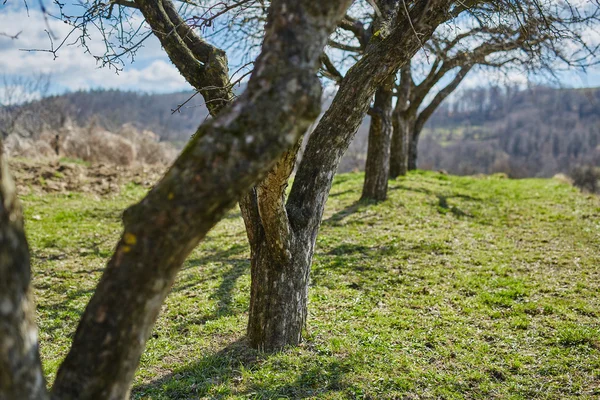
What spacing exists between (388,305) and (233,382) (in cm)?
298

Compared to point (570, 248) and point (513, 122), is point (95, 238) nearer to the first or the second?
point (570, 248)

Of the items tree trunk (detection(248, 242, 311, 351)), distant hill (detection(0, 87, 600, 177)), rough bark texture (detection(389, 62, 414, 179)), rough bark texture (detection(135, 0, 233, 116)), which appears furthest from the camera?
distant hill (detection(0, 87, 600, 177))

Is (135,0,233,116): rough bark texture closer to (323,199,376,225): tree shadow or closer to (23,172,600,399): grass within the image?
(23,172,600,399): grass

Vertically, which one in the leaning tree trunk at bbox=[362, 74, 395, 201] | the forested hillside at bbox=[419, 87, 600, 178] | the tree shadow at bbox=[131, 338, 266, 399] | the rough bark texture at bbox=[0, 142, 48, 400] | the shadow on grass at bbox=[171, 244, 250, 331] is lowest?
the tree shadow at bbox=[131, 338, 266, 399]

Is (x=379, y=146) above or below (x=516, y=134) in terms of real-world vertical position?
below

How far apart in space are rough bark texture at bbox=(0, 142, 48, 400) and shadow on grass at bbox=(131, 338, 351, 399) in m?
2.62

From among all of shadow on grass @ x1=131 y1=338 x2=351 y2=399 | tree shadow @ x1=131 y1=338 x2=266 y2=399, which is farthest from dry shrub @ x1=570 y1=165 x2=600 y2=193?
tree shadow @ x1=131 y1=338 x2=266 y2=399

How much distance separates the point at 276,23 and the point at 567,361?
4.88 m

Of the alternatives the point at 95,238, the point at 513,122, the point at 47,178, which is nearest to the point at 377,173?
the point at 95,238

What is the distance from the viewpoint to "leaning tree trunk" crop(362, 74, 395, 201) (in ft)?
41.9

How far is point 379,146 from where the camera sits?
42.3 ft

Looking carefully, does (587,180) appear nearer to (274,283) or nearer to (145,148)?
(274,283)

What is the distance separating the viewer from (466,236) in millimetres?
10547

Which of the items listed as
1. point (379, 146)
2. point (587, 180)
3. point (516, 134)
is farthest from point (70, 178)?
point (516, 134)
